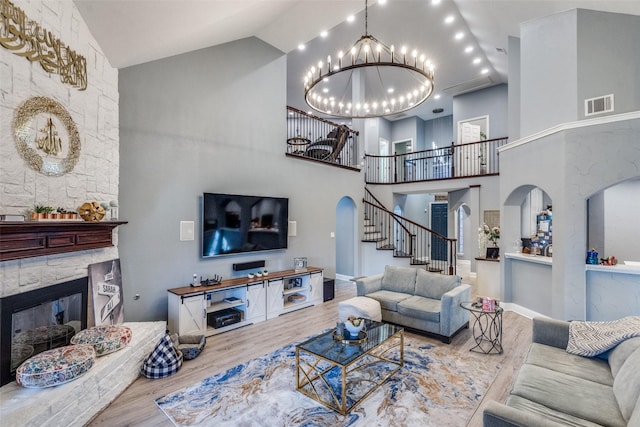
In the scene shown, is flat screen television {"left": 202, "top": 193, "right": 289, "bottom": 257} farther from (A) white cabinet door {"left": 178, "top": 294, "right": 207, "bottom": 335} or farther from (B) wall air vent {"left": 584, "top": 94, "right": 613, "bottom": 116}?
(B) wall air vent {"left": 584, "top": 94, "right": 613, "bottom": 116}

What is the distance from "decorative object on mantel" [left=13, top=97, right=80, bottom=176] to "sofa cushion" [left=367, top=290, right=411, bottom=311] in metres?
4.21

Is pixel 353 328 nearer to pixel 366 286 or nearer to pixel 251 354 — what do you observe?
pixel 251 354

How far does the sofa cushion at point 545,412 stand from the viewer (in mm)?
1807

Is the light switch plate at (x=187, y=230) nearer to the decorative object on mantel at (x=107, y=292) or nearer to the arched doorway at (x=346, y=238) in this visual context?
the decorative object on mantel at (x=107, y=292)

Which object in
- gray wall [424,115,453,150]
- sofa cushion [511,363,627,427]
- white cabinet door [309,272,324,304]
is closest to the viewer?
sofa cushion [511,363,627,427]

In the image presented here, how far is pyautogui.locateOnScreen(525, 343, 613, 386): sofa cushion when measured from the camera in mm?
2337

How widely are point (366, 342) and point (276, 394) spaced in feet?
3.27

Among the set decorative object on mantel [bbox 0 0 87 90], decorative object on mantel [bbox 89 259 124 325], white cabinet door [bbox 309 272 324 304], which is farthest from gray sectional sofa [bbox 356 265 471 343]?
decorative object on mantel [bbox 0 0 87 90]

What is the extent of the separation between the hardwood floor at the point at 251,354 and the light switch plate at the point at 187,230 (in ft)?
4.95

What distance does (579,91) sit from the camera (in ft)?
14.5

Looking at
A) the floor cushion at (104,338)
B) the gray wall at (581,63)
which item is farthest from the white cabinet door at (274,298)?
the gray wall at (581,63)

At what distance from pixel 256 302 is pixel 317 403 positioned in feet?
7.85

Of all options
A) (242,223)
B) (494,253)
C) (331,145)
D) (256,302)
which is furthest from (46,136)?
(494,253)

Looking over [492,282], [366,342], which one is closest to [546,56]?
[492,282]
